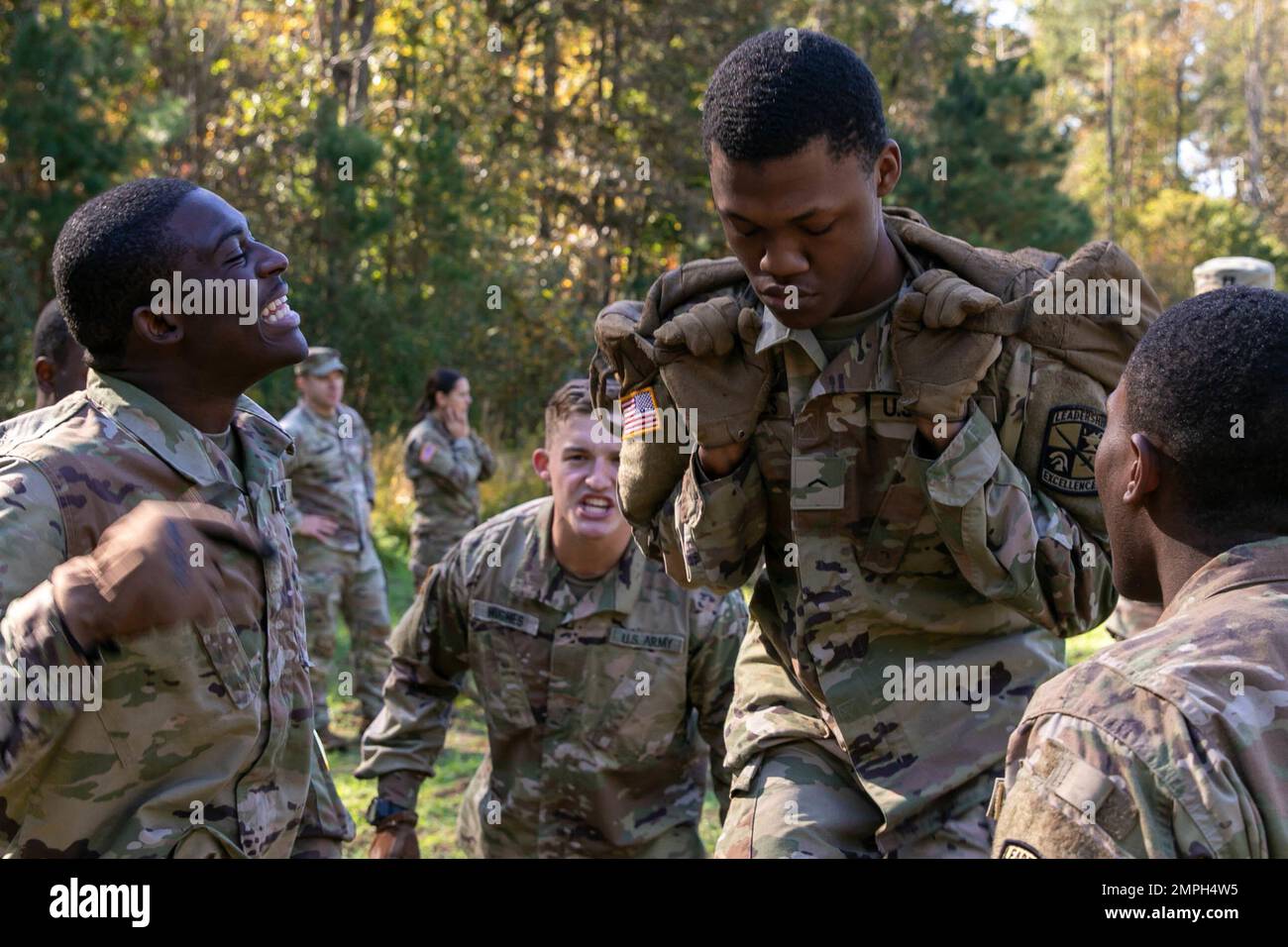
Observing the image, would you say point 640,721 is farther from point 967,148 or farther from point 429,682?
point 967,148

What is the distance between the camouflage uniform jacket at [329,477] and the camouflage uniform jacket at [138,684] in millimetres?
6331

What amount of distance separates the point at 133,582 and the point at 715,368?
1.47 m

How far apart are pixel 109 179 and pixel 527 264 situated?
5.78 metres

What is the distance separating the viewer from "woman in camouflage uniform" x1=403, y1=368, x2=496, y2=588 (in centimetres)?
1166

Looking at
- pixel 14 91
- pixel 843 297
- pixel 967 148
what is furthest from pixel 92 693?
pixel 967 148

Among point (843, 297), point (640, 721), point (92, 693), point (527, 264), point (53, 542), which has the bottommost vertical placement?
point (640, 721)

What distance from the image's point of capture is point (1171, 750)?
→ 2074 mm

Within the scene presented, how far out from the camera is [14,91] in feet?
51.3

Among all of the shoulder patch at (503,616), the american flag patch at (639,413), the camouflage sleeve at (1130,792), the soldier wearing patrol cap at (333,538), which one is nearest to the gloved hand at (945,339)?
the american flag patch at (639,413)

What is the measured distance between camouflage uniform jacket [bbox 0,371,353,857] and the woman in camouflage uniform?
327 inches

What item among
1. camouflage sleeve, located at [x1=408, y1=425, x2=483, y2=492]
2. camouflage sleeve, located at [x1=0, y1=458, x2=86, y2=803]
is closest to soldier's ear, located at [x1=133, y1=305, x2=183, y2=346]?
camouflage sleeve, located at [x1=0, y1=458, x2=86, y2=803]

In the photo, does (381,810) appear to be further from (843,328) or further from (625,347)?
(843,328)

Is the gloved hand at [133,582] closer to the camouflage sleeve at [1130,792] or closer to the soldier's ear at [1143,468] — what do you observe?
the camouflage sleeve at [1130,792]

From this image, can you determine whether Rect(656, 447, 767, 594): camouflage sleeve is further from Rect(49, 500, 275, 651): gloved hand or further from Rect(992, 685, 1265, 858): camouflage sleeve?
Rect(992, 685, 1265, 858): camouflage sleeve
